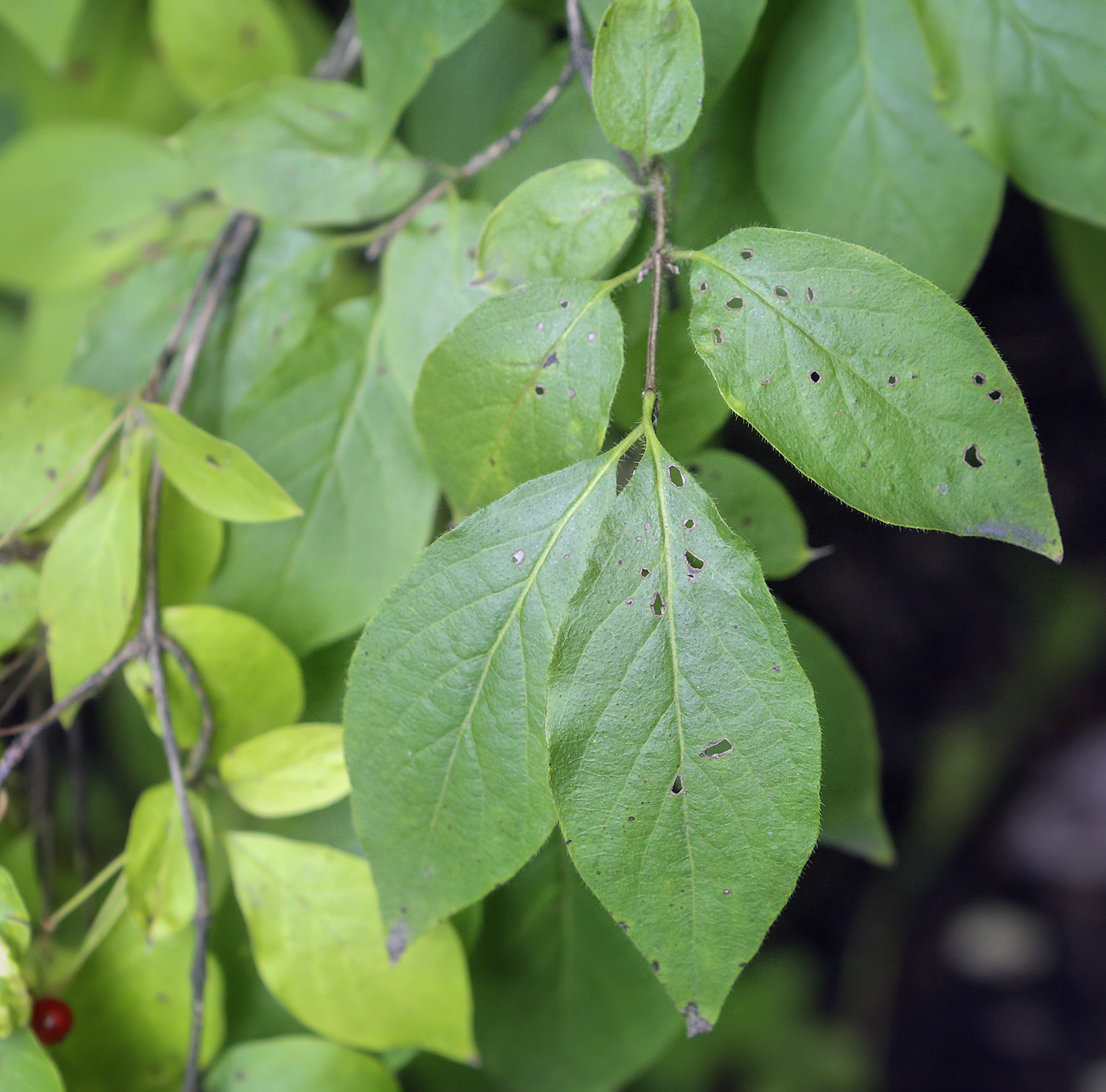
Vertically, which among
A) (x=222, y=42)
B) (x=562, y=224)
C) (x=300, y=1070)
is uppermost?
(x=222, y=42)

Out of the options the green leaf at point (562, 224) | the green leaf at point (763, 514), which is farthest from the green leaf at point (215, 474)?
the green leaf at point (763, 514)

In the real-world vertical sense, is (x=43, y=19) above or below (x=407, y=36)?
above

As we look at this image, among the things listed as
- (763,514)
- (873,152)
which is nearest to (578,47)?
(873,152)

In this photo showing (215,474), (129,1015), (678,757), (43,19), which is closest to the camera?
(678,757)

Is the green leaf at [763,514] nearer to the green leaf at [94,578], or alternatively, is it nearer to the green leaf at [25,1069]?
the green leaf at [94,578]

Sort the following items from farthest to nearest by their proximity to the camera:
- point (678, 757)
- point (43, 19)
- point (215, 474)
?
point (43, 19), point (215, 474), point (678, 757)

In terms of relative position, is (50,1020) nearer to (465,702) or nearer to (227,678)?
(227,678)

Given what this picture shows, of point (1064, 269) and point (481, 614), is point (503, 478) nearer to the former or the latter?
point (481, 614)
